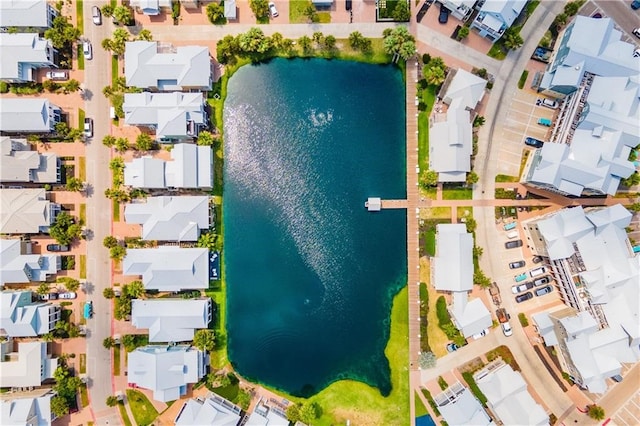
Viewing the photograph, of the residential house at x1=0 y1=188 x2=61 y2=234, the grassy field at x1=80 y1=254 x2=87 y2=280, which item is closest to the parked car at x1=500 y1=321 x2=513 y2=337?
the grassy field at x1=80 y1=254 x2=87 y2=280

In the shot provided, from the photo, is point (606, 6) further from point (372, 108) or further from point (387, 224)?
point (387, 224)

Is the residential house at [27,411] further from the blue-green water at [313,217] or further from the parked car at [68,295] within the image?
the blue-green water at [313,217]

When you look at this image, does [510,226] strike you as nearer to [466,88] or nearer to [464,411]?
[466,88]

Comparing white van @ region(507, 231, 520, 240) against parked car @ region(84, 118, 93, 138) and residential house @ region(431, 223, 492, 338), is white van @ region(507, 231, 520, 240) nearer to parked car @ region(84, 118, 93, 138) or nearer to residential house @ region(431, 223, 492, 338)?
residential house @ region(431, 223, 492, 338)

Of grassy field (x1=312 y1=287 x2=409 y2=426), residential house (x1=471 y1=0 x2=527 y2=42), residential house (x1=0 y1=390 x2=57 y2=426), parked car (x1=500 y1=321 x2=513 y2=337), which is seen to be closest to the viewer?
residential house (x1=0 y1=390 x2=57 y2=426)

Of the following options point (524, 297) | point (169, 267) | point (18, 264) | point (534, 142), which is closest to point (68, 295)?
point (18, 264)

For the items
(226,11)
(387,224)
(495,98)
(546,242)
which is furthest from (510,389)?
(226,11)
